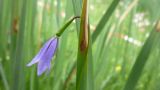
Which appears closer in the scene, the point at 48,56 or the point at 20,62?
the point at 48,56

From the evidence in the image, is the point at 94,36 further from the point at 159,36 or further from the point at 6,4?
the point at 6,4

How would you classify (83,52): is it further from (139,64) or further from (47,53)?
(139,64)

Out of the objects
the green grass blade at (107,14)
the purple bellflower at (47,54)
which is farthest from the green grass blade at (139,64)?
the purple bellflower at (47,54)

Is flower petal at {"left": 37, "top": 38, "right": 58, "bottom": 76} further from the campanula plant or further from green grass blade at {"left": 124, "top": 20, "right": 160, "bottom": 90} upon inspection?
Answer: green grass blade at {"left": 124, "top": 20, "right": 160, "bottom": 90}

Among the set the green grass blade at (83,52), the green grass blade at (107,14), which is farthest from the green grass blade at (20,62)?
the green grass blade at (83,52)

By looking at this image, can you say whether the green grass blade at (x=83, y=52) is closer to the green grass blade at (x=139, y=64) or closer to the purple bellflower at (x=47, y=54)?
the purple bellflower at (x=47, y=54)

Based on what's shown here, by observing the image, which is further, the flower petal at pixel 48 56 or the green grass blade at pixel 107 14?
the green grass blade at pixel 107 14

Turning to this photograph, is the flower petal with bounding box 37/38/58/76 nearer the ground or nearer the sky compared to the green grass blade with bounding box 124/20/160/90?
nearer the sky

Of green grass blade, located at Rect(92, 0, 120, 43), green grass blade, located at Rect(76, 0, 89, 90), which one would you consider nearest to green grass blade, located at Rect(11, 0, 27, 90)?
green grass blade, located at Rect(92, 0, 120, 43)

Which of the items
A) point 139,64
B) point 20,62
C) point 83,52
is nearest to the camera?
point 83,52

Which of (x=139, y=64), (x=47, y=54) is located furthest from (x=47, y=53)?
(x=139, y=64)

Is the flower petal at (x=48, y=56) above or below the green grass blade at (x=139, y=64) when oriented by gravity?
above

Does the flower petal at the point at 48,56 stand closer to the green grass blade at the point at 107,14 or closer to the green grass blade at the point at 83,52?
the green grass blade at the point at 83,52
